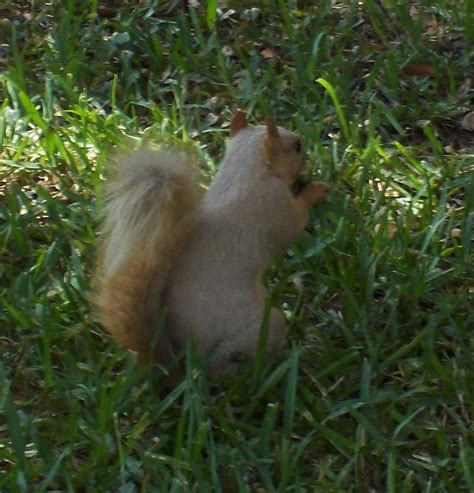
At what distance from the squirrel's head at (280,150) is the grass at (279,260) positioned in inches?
15.3

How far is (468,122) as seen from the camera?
4.37 meters

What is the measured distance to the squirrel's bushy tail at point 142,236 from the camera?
281 cm

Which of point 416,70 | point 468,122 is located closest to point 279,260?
point 468,122

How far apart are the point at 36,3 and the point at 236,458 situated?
2849 mm

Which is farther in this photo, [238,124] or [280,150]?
[238,124]

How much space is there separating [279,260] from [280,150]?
47 centimetres

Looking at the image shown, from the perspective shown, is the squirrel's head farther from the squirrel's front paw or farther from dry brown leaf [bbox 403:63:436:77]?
dry brown leaf [bbox 403:63:436:77]

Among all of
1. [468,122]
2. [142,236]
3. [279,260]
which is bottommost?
[279,260]

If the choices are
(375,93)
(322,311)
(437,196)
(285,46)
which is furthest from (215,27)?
(322,311)

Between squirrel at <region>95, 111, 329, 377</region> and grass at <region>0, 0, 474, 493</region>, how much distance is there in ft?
0.40

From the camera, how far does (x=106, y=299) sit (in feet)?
9.69

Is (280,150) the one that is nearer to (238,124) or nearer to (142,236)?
(238,124)

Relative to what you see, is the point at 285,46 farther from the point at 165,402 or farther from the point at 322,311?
the point at 165,402

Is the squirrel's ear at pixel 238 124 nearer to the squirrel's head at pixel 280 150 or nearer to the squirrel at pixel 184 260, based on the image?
the squirrel's head at pixel 280 150
